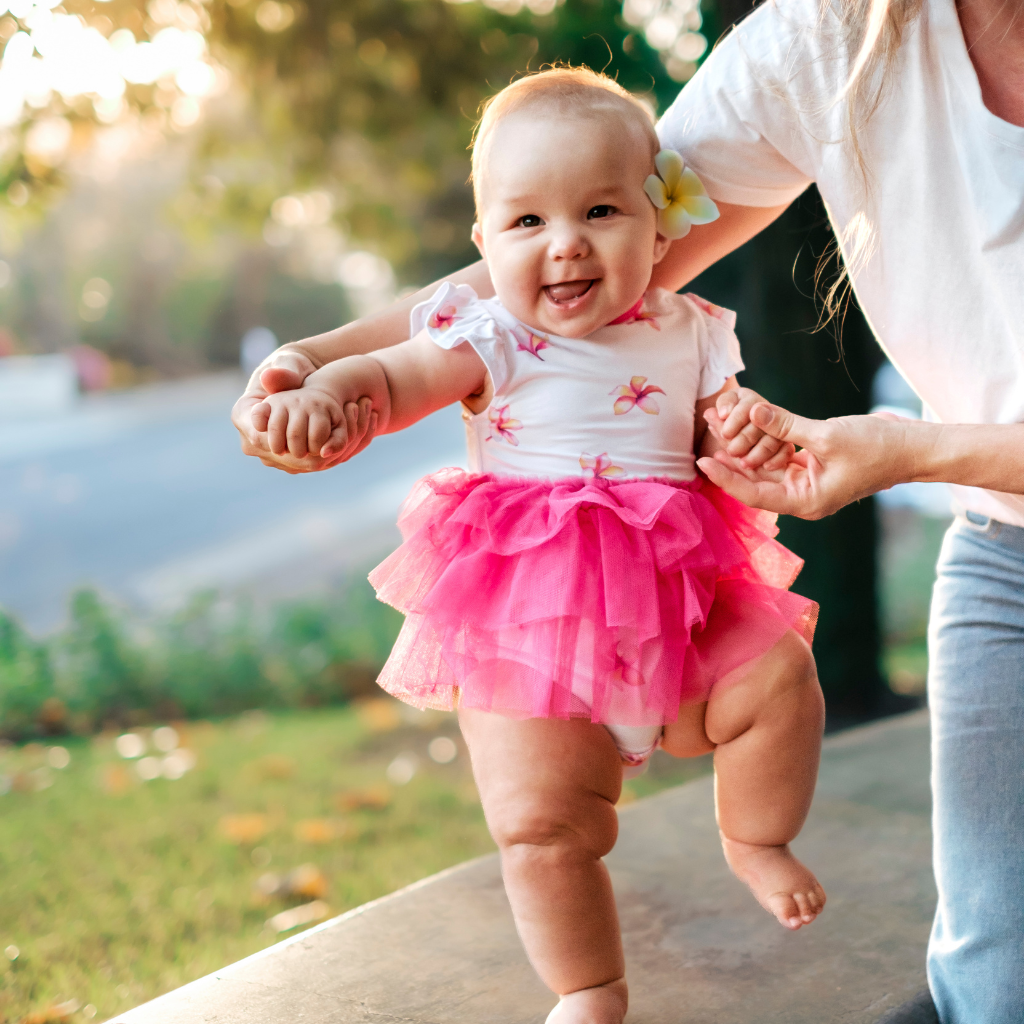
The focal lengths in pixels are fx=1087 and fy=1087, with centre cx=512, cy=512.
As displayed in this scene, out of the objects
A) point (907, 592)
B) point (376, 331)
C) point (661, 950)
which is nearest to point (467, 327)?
point (376, 331)

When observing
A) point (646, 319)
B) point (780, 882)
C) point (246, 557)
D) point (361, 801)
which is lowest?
point (246, 557)

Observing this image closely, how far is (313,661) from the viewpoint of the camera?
16.4ft

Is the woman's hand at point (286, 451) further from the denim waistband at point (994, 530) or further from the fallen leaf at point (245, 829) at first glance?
the fallen leaf at point (245, 829)

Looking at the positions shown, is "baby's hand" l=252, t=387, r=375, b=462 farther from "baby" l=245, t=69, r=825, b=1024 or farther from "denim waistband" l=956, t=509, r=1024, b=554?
"denim waistband" l=956, t=509, r=1024, b=554

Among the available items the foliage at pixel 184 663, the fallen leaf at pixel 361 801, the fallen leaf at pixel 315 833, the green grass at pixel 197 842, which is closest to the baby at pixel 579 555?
the green grass at pixel 197 842

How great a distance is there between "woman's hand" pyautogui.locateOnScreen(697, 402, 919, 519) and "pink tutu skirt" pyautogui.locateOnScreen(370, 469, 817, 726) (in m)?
0.07

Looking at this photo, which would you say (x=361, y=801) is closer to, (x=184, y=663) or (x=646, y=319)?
(x=184, y=663)

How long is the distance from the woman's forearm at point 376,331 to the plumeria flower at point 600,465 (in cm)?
32

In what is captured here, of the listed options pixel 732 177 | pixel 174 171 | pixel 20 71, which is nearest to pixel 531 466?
pixel 732 177

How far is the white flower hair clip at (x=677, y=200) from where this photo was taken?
58.4 inches

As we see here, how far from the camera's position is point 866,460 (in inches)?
56.6

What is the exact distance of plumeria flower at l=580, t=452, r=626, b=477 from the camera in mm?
1475

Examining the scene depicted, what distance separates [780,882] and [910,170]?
3.35ft

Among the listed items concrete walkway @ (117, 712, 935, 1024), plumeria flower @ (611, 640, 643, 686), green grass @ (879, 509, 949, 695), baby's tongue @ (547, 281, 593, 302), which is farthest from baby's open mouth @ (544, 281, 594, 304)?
green grass @ (879, 509, 949, 695)
